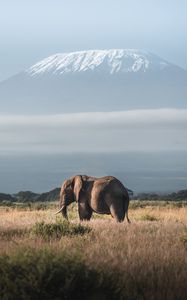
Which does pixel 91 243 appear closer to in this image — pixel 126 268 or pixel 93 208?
pixel 126 268

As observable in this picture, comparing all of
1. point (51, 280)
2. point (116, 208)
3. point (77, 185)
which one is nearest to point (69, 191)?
point (77, 185)

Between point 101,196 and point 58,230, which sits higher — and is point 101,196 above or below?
above

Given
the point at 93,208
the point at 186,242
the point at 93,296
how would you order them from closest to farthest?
the point at 93,296 < the point at 186,242 < the point at 93,208

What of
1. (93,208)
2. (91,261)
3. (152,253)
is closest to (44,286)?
(91,261)

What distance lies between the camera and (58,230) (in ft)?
50.4

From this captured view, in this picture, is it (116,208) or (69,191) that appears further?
(69,191)

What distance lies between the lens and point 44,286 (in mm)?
8680

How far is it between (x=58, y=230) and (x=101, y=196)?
712 centimetres

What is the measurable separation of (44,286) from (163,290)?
147 cm

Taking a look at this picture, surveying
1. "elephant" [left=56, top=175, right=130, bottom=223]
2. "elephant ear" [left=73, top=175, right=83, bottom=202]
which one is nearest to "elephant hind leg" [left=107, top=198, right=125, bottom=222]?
"elephant" [left=56, top=175, right=130, bottom=223]

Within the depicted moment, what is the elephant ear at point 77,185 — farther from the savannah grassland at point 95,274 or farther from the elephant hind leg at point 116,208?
the savannah grassland at point 95,274

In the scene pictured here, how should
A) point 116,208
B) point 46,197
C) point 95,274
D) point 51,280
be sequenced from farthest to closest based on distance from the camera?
1. point 46,197
2. point 116,208
3. point 95,274
4. point 51,280

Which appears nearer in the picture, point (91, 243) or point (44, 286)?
point (44, 286)

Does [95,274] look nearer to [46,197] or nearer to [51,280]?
[51,280]
